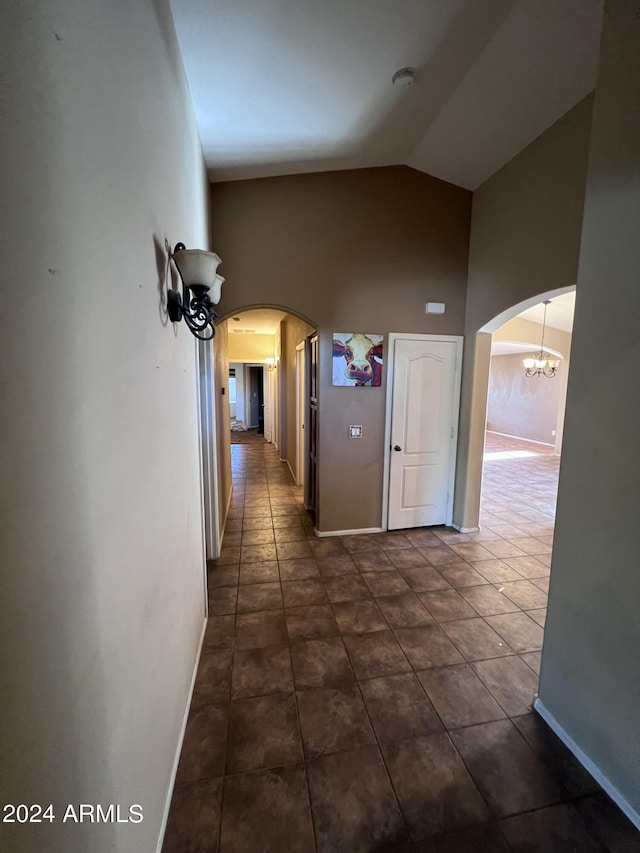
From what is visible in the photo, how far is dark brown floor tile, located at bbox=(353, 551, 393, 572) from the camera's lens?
3.20 metres

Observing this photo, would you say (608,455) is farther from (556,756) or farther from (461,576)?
(461,576)

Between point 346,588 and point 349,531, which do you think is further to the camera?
point 349,531

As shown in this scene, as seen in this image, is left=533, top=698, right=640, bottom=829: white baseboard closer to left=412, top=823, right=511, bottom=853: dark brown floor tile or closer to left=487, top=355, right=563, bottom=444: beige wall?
left=412, top=823, right=511, bottom=853: dark brown floor tile

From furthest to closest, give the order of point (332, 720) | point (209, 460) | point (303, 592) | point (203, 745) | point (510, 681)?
1. point (209, 460)
2. point (303, 592)
3. point (510, 681)
4. point (332, 720)
5. point (203, 745)

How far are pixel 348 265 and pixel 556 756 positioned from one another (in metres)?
3.71

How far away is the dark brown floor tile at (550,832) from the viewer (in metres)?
1.31

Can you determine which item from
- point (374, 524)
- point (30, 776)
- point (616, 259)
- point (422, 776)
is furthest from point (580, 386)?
point (374, 524)

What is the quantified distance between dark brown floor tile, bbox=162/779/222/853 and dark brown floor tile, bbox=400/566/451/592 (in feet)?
6.17

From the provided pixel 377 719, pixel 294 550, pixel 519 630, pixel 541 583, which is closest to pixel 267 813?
pixel 377 719

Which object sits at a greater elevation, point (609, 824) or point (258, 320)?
point (258, 320)

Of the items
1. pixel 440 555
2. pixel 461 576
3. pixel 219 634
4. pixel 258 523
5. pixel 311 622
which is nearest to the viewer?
pixel 219 634

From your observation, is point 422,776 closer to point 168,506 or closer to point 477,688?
point 477,688

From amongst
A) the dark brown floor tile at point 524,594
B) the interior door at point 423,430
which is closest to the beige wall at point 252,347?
the interior door at point 423,430

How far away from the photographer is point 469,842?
1313mm
